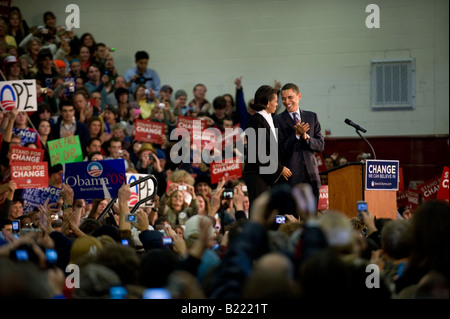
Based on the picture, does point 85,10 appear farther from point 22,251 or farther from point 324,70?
point 22,251

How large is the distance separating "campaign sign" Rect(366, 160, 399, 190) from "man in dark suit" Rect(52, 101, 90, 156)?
13.8ft

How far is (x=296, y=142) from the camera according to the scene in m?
6.66

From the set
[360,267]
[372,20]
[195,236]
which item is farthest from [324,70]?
[360,267]

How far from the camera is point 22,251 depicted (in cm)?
Result: 367

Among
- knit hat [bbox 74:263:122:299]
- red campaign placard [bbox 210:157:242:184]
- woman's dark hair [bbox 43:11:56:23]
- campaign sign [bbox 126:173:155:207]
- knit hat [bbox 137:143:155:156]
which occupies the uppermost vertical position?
woman's dark hair [bbox 43:11:56:23]

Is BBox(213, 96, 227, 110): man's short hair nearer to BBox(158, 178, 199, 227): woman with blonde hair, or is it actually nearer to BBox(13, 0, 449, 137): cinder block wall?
BBox(13, 0, 449, 137): cinder block wall

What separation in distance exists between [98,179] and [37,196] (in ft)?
5.39

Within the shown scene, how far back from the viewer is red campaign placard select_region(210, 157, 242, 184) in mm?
8820

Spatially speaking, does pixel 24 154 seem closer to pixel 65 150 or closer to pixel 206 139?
pixel 65 150

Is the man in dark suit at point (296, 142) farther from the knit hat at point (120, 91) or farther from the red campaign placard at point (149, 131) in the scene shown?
the knit hat at point (120, 91)

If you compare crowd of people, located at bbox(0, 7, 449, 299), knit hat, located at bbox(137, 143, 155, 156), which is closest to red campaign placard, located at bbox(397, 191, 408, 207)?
crowd of people, located at bbox(0, 7, 449, 299)

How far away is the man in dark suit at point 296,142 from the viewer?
6.61 meters

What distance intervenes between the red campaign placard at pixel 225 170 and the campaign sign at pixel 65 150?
63.3 inches

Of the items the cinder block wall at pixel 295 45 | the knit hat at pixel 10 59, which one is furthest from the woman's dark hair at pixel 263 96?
the cinder block wall at pixel 295 45
